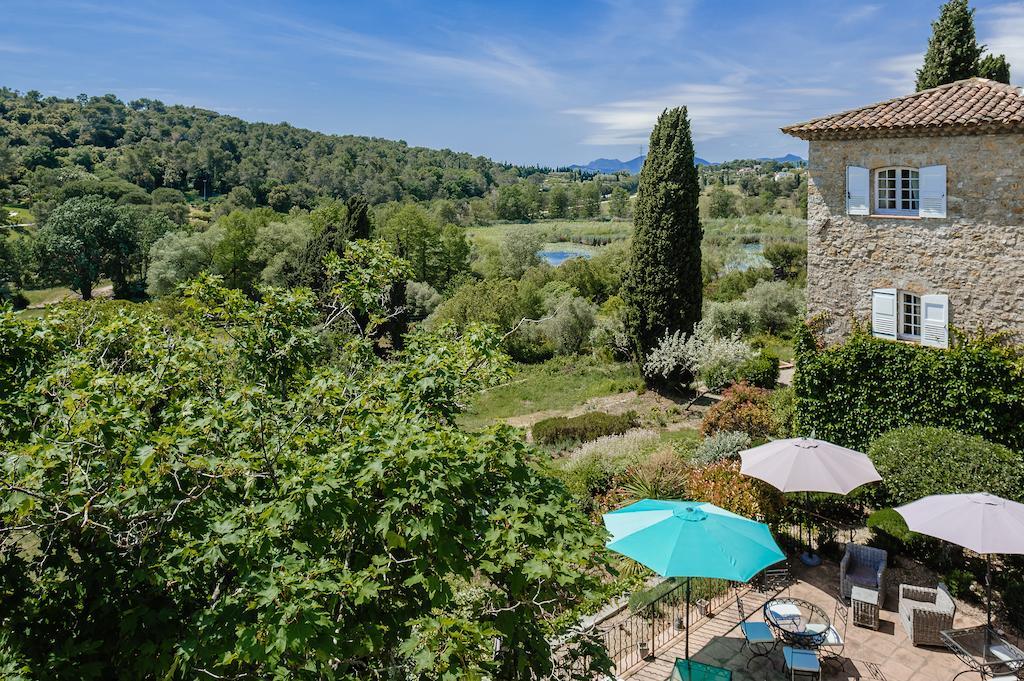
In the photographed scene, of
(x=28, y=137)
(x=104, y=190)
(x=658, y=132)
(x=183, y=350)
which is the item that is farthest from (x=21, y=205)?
(x=183, y=350)

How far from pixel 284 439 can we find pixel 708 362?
21.5 meters

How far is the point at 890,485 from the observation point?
37.8ft

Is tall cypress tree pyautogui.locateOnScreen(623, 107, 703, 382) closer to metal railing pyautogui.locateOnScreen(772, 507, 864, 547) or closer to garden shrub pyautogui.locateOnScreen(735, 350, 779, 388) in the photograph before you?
garden shrub pyautogui.locateOnScreen(735, 350, 779, 388)

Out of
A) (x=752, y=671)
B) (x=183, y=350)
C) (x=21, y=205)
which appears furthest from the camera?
(x=21, y=205)

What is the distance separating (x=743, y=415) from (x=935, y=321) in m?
5.61

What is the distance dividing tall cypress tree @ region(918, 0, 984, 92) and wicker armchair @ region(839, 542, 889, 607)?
18264 millimetres

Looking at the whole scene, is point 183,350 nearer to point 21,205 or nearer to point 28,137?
point 21,205

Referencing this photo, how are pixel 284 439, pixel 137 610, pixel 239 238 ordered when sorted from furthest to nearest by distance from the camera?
pixel 239 238 < pixel 284 439 < pixel 137 610

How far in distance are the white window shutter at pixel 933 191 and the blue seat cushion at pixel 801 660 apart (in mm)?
10126

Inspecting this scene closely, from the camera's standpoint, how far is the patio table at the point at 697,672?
738 cm

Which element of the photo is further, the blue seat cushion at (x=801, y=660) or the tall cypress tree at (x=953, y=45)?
the tall cypress tree at (x=953, y=45)

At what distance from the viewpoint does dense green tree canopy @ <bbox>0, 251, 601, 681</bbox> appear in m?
4.15

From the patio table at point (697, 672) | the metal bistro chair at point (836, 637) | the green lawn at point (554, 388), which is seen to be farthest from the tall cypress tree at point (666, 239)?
the patio table at point (697, 672)

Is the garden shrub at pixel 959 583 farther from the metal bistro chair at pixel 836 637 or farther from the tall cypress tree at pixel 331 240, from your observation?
the tall cypress tree at pixel 331 240
